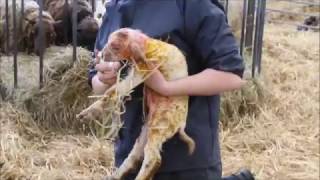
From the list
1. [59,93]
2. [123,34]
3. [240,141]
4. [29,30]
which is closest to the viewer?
[123,34]

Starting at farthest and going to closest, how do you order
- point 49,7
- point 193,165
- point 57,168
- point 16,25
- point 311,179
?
point 49,7
point 16,25
point 311,179
point 57,168
point 193,165

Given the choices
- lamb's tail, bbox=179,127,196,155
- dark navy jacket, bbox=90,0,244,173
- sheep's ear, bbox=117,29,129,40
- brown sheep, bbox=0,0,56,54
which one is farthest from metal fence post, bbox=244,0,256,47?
sheep's ear, bbox=117,29,129,40

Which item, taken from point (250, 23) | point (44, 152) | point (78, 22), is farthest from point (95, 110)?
point (250, 23)

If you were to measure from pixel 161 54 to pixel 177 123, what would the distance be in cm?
20

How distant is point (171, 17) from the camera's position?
2.01 metres

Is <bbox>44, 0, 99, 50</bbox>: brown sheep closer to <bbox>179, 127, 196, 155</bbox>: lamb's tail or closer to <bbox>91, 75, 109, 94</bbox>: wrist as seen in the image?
<bbox>91, 75, 109, 94</bbox>: wrist

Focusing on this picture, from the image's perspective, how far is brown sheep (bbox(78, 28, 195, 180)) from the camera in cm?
189

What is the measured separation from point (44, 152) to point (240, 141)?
54.4 inches

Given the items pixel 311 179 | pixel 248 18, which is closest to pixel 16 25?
pixel 248 18

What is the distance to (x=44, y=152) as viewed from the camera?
4.29 m

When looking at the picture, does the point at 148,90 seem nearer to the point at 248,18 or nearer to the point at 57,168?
the point at 57,168

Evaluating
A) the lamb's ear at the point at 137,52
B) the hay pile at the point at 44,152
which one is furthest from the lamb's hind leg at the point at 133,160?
the hay pile at the point at 44,152

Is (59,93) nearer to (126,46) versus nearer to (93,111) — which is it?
(93,111)

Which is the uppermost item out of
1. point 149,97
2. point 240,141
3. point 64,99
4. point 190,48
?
point 190,48
